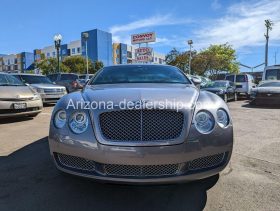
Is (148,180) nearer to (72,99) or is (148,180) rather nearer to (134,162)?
(134,162)

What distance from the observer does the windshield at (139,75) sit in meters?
4.66

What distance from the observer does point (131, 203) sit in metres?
3.29

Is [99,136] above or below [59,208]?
above

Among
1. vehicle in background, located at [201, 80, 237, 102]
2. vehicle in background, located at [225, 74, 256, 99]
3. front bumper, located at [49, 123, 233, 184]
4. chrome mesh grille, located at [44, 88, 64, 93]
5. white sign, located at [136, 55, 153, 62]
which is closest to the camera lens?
front bumper, located at [49, 123, 233, 184]

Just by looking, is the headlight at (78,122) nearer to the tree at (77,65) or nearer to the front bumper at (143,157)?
the front bumper at (143,157)

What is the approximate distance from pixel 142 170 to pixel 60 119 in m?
1.04

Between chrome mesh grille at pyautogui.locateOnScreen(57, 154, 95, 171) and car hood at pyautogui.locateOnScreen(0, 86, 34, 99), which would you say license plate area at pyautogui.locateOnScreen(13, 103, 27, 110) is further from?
chrome mesh grille at pyautogui.locateOnScreen(57, 154, 95, 171)

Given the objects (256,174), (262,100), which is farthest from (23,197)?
(262,100)

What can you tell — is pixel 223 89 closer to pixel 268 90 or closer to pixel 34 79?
pixel 268 90

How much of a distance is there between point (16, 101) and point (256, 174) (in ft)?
21.1

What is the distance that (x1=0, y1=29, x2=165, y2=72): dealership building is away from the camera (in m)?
63.5

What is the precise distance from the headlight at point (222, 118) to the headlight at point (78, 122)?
4.55 feet

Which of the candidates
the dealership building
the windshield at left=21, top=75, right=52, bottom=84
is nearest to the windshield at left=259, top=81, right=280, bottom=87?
the windshield at left=21, top=75, right=52, bottom=84

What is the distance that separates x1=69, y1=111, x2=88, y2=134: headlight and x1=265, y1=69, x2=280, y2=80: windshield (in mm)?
16688
